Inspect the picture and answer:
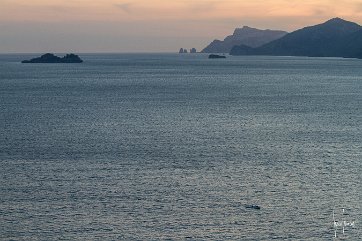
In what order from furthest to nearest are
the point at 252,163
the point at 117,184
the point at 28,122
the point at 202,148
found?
the point at 28,122
the point at 202,148
the point at 252,163
the point at 117,184

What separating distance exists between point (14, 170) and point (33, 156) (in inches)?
392

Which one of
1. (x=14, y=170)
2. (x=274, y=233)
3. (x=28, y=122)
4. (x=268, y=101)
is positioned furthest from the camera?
(x=268, y=101)

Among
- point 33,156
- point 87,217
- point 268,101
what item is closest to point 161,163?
point 33,156

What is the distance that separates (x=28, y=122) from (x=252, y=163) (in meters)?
60.8

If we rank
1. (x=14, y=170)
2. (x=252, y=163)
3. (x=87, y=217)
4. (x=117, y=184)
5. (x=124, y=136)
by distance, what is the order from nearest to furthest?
(x=87, y=217), (x=117, y=184), (x=14, y=170), (x=252, y=163), (x=124, y=136)

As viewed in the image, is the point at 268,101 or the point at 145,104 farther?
the point at 268,101

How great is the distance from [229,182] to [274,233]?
64.8 ft

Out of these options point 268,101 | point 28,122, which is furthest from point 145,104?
point 28,122

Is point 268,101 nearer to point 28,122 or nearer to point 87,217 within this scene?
point 28,122

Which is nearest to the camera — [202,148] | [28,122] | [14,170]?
[14,170]

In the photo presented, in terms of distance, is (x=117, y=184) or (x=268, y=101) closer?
(x=117, y=184)

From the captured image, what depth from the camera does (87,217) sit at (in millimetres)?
68625

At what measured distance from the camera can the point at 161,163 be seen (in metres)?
94.7

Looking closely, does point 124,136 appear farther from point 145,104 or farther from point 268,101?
point 268,101
